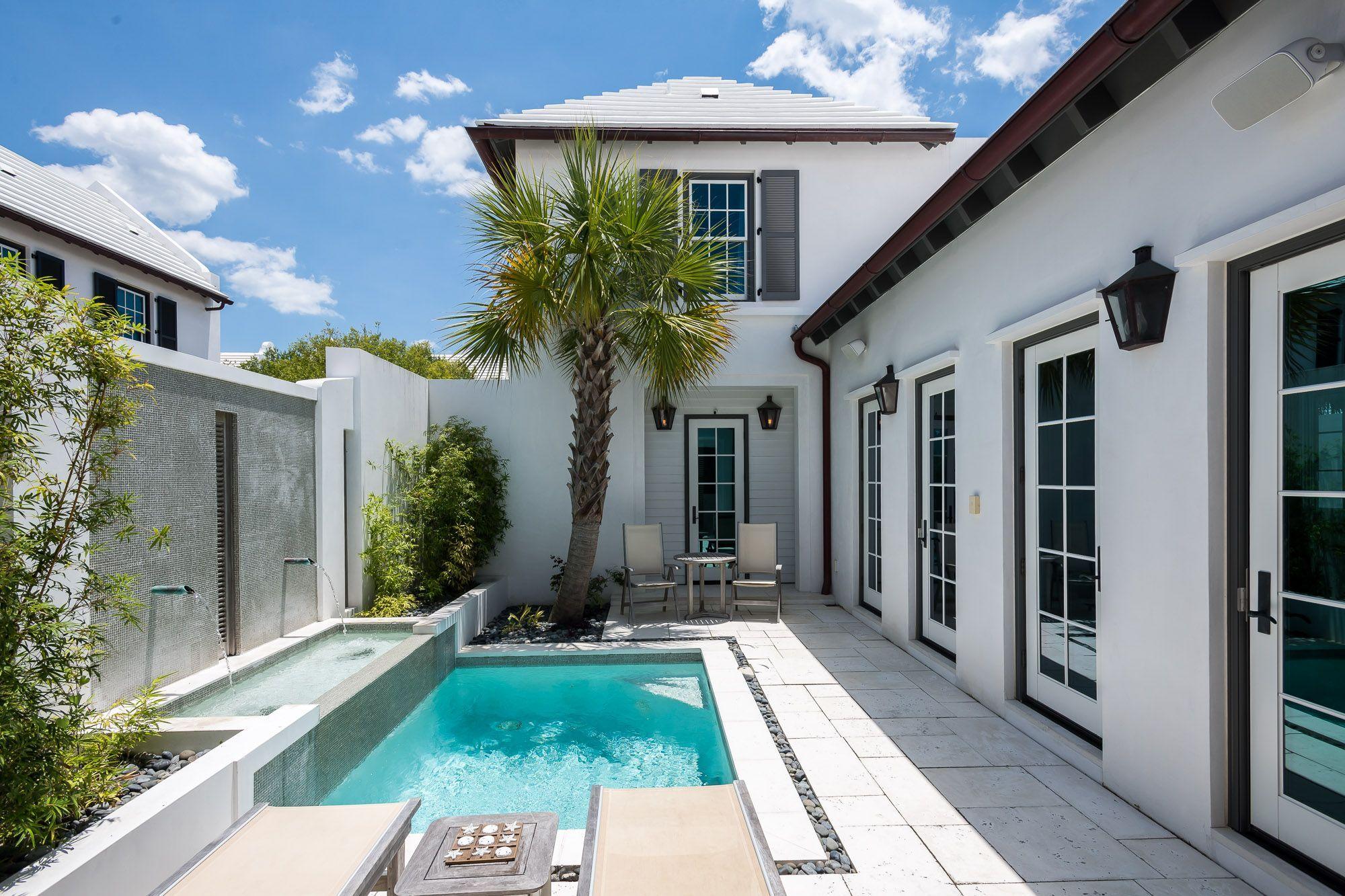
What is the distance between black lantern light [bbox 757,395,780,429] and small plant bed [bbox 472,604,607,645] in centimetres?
357

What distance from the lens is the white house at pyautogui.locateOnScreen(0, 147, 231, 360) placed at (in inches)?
436

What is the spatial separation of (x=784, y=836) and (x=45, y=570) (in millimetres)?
3160

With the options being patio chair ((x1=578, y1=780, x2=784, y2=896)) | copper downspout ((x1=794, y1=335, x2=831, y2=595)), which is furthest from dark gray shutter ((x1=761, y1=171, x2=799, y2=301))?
patio chair ((x1=578, y1=780, x2=784, y2=896))

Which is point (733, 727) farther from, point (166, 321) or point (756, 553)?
point (166, 321)

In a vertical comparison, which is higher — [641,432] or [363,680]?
[641,432]

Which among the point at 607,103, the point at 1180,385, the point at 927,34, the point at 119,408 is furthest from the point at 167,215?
the point at 1180,385

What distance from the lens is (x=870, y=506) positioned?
7711 mm

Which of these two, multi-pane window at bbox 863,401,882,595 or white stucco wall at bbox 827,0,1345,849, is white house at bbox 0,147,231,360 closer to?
multi-pane window at bbox 863,401,882,595

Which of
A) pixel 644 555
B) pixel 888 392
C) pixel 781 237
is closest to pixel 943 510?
pixel 888 392

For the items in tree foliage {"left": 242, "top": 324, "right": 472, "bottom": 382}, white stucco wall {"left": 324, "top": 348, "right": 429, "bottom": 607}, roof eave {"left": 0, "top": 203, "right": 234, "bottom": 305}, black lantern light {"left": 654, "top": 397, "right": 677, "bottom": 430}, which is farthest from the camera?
tree foliage {"left": 242, "top": 324, "right": 472, "bottom": 382}

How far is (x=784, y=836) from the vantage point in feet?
9.82

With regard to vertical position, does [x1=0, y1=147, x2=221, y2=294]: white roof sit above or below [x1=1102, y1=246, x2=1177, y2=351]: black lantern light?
above

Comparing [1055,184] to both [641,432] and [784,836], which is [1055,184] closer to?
[784,836]

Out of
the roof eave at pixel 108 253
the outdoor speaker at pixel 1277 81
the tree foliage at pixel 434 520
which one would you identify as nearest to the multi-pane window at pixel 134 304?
the roof eave at pixel 108 253
